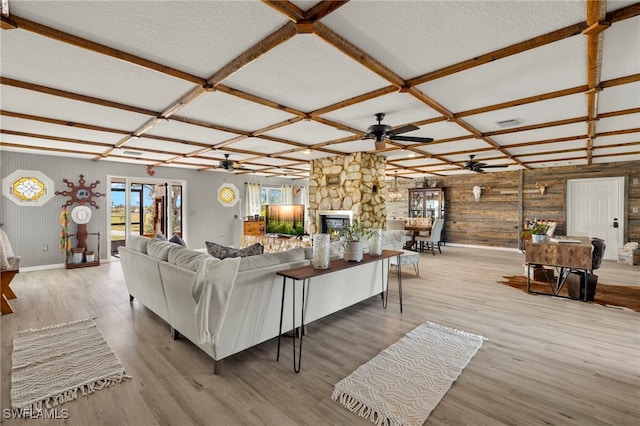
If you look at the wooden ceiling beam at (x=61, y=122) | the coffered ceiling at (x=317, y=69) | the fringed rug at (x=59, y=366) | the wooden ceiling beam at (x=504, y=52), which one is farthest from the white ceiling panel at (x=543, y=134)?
the wooden ceiling beam at (x=61, y=122)

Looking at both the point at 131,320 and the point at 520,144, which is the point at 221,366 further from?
the point at 520,144

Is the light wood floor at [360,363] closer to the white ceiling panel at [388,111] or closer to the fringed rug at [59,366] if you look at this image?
the fringed rug at [59,366]

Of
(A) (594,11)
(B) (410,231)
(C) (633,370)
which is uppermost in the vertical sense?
(A) (594,11)

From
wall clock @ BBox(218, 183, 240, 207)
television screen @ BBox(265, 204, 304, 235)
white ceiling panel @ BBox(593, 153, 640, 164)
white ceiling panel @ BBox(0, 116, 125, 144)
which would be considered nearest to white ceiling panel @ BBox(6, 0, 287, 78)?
white ceiling panel @ BBox(0, 116, 125, 144)

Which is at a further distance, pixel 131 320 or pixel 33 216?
pixel 33 216

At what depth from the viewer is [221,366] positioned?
235cm

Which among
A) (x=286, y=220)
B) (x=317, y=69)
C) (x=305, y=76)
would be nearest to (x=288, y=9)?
(x=317, y=69)

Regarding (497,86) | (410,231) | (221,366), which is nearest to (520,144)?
(497,86)

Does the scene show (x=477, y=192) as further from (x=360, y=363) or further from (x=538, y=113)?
(x=360, y=363)

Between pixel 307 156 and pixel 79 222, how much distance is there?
510cm

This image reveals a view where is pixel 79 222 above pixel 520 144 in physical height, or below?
below

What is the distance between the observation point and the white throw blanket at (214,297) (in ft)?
7.20

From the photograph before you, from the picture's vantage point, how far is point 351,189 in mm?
6051

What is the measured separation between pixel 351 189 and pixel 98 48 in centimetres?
461
